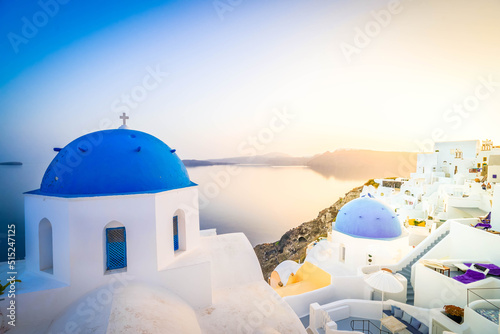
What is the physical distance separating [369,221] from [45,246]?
14701 millimetres

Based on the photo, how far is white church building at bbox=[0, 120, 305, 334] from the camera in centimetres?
553

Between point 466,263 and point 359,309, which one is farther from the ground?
point 466,263

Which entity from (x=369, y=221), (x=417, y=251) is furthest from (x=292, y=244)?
(x=417, y=251)

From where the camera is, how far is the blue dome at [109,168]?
21.3 feet

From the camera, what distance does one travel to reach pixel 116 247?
6.58 m

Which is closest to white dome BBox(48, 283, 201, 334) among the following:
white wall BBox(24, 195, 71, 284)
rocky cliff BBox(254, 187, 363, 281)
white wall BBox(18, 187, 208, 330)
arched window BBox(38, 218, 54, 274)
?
white wall BBox(18, 187, 208, 330)

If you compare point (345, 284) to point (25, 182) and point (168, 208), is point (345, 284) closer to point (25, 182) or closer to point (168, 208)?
point (168, 208)

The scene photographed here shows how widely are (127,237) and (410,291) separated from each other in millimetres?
12849

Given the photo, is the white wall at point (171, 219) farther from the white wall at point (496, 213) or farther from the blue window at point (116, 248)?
the white wall at point (496, 213)

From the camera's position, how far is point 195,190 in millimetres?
8211

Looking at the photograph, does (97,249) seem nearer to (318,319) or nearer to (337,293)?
(318,319)

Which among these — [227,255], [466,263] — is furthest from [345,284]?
[227,255]

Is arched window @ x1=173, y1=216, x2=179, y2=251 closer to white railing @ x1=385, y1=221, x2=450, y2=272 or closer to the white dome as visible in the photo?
→ the white dome

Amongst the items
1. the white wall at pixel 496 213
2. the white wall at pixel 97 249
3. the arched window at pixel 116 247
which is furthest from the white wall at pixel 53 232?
the white wall at pixel 496 213
